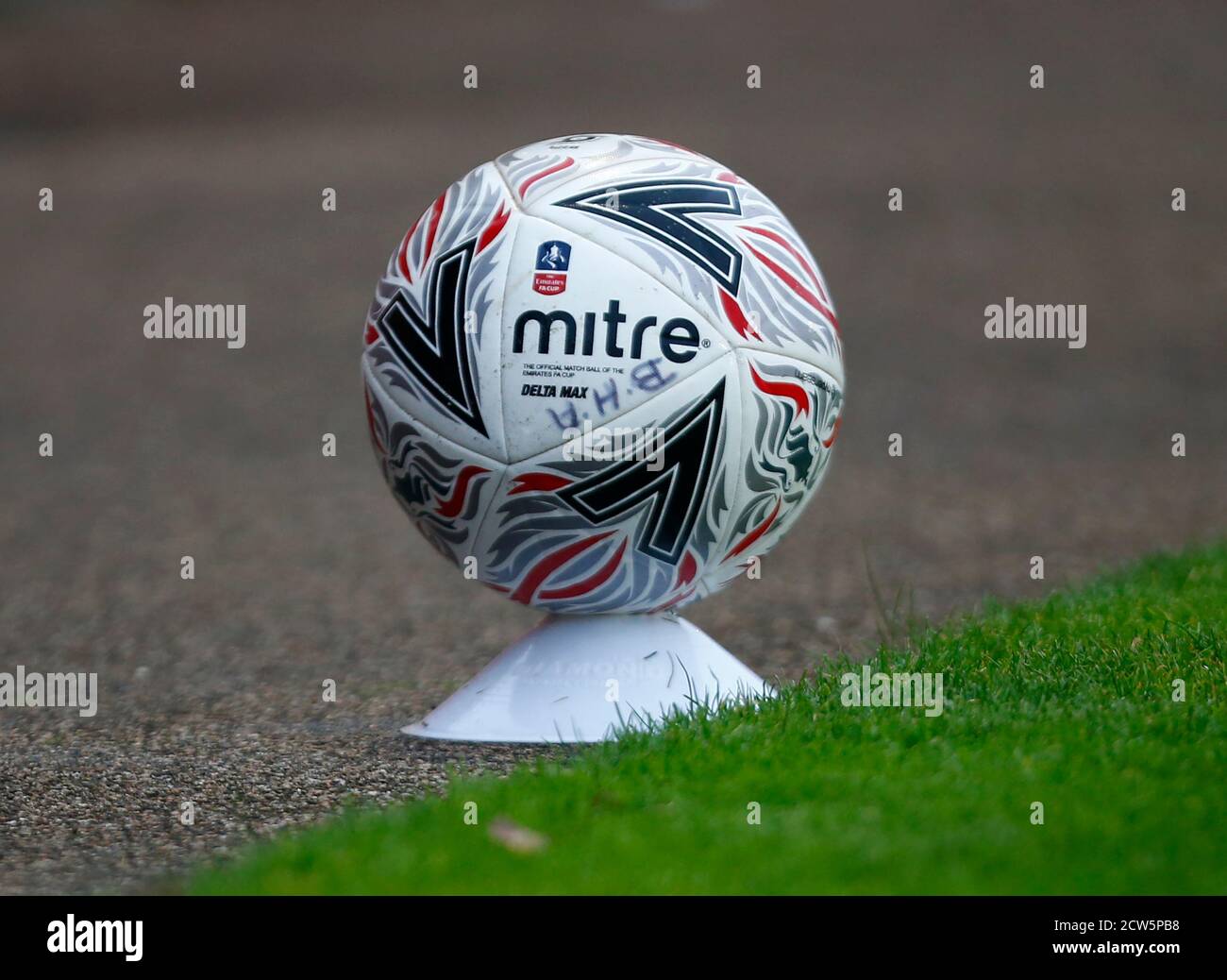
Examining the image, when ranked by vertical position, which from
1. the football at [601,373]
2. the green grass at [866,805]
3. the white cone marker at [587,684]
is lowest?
the green grass at [866,805]

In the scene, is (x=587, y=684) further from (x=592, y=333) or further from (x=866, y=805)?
(x=866, y=805)

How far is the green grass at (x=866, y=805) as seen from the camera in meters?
4.68

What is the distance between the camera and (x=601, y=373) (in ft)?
21.1

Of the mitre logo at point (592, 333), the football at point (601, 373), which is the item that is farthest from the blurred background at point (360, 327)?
the mitre logo at point (592, 333)

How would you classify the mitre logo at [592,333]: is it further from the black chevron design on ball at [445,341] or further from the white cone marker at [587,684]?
the white cone marker at [587,684]

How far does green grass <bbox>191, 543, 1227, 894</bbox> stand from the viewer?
468 cm

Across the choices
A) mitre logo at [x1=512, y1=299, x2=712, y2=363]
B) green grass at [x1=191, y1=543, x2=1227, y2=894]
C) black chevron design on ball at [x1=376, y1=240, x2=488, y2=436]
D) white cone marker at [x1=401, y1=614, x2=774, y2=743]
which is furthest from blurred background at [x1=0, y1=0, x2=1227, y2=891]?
mitre logo at [x1=512, y1=299, x2=712, y2=363]

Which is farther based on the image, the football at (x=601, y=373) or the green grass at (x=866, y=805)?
the football at (x=601, y=373)

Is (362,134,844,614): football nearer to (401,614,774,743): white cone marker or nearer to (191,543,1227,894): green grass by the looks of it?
(401,614,774,743): white cone marker

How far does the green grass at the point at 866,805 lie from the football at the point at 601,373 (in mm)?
805

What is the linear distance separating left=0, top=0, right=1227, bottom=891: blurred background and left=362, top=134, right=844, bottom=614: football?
39.0 inches

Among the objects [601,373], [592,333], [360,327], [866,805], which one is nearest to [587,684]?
[601,373]

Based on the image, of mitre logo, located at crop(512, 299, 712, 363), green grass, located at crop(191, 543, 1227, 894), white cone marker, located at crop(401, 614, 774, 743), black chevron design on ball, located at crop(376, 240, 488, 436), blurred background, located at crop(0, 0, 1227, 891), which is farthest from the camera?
blurred background, located at crop(0, 0, 1227, 891)
